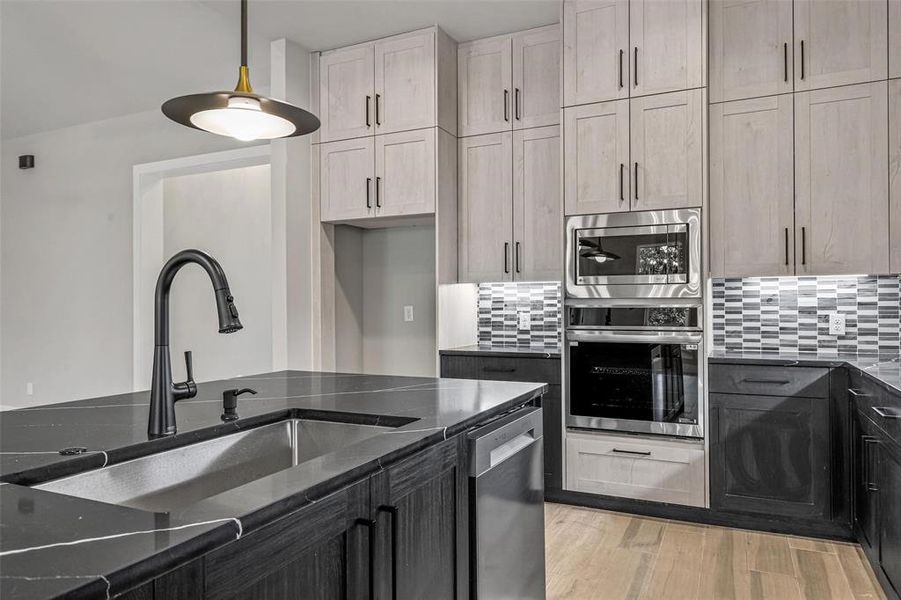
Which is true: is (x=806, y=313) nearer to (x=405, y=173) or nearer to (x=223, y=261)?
(x=405, y=173)

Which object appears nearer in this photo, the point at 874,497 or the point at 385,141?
the point at 874,497

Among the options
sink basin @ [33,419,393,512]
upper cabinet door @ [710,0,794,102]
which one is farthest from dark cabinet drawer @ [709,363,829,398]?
sink basin @ [33,419,393,512]

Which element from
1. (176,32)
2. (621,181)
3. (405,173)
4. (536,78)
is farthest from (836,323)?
(176,32)

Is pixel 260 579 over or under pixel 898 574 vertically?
over

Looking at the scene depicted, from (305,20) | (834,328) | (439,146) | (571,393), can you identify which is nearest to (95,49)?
(305,20)

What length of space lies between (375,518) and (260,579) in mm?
304

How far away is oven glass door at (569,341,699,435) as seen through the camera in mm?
3193

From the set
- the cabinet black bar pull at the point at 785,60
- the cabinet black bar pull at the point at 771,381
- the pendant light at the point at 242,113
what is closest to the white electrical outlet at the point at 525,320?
the cabinet black bar pull at the point at 771,381

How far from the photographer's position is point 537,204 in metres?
3.79

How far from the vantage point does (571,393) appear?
3.45 metres

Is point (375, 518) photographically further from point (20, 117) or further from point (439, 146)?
point (20, 117)

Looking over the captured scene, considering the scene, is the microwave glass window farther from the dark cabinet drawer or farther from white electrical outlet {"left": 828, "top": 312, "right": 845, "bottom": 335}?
white electrical outlet {"left": 828, "top": 312, "right": 845, "bottom": 335}

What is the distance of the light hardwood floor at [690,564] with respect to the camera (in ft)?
8.08

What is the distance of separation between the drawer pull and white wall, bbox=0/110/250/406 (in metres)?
4.63
